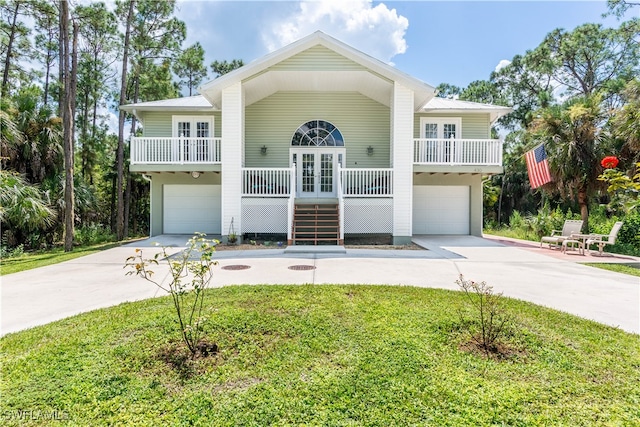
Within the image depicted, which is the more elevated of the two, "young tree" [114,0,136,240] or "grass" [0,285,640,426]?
"young tree" [114,0,136,240]

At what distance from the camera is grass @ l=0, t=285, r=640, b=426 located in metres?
2.40

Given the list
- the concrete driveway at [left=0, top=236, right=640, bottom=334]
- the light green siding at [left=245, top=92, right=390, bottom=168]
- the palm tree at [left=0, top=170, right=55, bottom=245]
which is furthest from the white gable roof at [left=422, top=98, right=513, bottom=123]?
the palm tree at [left=0, top=170, right=55, bottom=245]

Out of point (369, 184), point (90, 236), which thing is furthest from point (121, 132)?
point (369, 184)

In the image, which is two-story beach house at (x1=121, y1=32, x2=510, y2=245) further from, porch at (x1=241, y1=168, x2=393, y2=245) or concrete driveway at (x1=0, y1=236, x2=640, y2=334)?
concrete driveway at (x1=0, y1=236, x2=640, y2=334)

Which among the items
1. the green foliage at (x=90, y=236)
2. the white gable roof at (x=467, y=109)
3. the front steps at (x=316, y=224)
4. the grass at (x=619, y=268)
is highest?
the white gable roof at (x=467, y=109)

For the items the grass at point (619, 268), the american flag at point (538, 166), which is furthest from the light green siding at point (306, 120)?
the grass at point (619, 268)

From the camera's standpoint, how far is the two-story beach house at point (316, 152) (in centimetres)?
1061

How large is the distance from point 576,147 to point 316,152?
9973mm

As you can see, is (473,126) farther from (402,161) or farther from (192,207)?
(192,207)

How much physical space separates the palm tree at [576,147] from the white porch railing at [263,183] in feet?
33.6

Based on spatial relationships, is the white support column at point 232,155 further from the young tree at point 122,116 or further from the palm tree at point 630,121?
the palm tree at point 630,121

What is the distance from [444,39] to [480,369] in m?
14.7

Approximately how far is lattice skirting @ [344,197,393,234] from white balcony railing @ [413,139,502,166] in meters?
2.48

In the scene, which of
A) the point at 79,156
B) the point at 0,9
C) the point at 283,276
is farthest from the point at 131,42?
the point at 283,276
